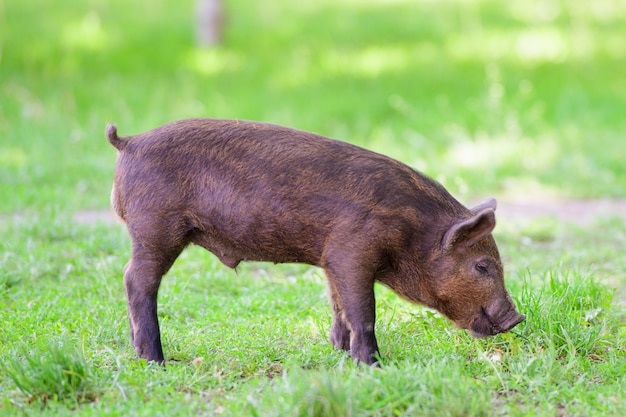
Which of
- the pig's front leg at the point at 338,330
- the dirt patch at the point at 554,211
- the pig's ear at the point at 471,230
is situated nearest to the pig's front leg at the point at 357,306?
the pig's front leg at the point at 338,330

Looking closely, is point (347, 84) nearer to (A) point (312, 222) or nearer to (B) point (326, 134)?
(B) point (326, 134)

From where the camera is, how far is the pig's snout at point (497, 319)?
4848 millimetres

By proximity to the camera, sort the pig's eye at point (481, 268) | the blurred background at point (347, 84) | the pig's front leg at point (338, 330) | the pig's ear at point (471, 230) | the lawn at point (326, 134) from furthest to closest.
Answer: the blurred background at point (347, 84) → the pig's front leg at point (338, 330) → the pig's eye at point (481, 268) → the pig's ear at point (471, 230) → the lawn at point (326, 134)

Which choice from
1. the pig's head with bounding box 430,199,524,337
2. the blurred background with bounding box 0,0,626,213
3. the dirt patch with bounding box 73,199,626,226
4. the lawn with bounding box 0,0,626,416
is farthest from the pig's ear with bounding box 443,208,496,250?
the blurred background with bounding box 0,0,626,213

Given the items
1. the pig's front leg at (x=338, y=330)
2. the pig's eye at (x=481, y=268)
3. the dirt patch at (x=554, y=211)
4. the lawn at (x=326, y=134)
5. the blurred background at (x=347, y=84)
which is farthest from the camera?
the blurred background at (x=347, y=84)

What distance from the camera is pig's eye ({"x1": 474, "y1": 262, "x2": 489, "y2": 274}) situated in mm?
4812

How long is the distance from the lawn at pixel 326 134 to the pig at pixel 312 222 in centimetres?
30

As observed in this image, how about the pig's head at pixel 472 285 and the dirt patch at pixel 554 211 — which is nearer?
the pig's head at pixel 472 285

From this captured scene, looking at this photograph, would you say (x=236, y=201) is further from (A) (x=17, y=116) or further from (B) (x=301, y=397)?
(A) (x=17, y=116)

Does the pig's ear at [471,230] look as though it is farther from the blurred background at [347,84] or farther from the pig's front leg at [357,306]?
the blurred background at [347,84]

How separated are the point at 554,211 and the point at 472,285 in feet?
14.6

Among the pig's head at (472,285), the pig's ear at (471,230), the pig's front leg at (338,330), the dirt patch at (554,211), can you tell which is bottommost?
the dirt patch at (554,211)

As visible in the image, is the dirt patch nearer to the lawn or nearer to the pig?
the lawn

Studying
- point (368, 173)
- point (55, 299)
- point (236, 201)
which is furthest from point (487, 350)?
point (55, 299)
